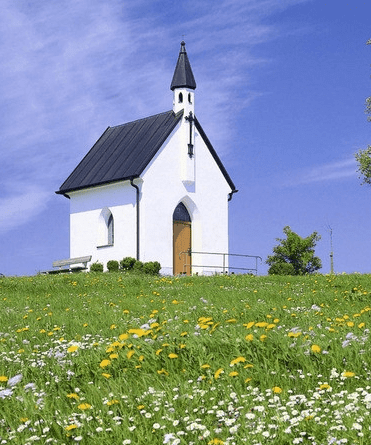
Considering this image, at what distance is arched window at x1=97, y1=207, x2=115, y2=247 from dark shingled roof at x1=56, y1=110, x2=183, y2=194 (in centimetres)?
197

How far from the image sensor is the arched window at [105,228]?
3719 centimetres

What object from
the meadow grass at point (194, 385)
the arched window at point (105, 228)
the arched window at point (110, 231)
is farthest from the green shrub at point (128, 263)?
the meadow grass at point (194, 385)

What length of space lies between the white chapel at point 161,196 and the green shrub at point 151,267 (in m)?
0.98

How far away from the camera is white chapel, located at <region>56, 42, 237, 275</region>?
3475 centimetres

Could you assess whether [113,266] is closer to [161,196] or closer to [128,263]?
[128,263]

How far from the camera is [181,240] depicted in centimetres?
3647

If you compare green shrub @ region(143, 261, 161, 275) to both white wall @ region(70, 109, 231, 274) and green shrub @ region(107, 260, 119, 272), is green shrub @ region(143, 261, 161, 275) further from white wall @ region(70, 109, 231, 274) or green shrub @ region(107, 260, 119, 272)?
green shrub @ region(107, 260, 119, 272)

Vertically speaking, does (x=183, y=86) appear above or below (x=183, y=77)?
below

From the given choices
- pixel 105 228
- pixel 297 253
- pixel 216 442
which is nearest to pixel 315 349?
pixel 216 442

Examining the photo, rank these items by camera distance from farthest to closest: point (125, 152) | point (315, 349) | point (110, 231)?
point (125, 152), point (110, 231), point (315, 349)

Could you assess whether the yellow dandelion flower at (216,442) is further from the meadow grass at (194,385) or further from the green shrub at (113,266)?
the green shrub at (113,266)

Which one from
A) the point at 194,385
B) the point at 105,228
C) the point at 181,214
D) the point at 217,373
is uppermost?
the point at 181,214

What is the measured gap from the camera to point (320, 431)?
4.52 meters

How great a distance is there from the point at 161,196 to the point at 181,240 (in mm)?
3154
